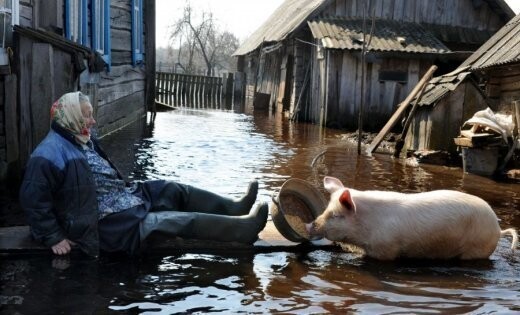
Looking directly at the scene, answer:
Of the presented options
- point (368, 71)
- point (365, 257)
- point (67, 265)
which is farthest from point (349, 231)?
point (368, 71)

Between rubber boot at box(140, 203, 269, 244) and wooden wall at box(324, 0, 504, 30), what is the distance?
16.2 meters

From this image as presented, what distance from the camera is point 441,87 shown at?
12.7 metres

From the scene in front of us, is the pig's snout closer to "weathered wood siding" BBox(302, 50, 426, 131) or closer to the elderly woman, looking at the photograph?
the elderly woman

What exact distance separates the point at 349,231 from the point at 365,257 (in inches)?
11.9

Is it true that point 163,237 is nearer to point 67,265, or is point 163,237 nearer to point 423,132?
point 67,265

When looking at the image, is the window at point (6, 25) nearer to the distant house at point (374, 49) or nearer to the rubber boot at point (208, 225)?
the rubber boot at point (208, 225)

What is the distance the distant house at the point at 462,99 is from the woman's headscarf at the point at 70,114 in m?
8.77

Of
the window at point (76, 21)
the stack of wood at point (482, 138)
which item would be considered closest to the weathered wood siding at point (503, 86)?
the stack of wood at point (482, 138)

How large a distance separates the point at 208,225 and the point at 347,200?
4.04 ft

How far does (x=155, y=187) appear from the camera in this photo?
18.5 feet

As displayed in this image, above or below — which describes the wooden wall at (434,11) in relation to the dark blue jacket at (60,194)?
above

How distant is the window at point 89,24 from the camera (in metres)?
9.78

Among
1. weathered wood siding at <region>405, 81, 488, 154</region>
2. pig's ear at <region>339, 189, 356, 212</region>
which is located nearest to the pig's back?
pig's ear at <region>339, 189, 356, 212</region>

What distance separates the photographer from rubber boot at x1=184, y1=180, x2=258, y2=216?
5785mm
